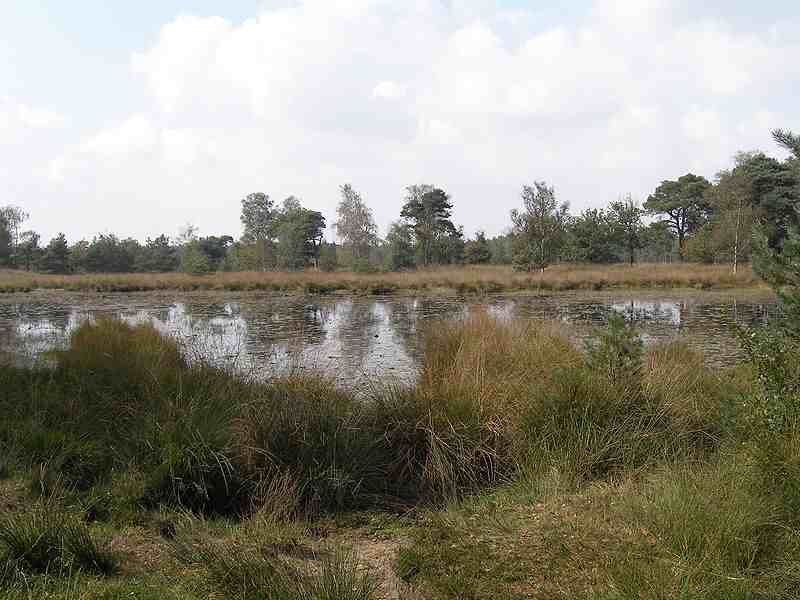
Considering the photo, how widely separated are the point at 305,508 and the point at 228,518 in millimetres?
518

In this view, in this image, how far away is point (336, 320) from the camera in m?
16.8

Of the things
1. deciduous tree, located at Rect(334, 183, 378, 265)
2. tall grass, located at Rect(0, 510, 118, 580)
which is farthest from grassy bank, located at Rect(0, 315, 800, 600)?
deciduous tree, located at Rect(334, 183, 378, 265)

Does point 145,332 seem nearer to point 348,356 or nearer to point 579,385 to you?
point 348,356

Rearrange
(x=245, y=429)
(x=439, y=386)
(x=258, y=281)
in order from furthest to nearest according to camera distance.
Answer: (x=258, y=281), (x=439, y=386), (x=245, y=429)

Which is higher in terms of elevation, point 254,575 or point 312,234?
point 312,234

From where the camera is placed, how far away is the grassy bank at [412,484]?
277 cm

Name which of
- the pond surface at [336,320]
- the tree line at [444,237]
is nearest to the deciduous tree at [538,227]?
the tree line at [444,237]

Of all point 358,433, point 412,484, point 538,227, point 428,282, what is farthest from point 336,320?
point 538,227

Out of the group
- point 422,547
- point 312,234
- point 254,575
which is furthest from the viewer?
point 312,234

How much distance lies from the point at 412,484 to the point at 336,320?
12329mm

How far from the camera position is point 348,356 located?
10062mm

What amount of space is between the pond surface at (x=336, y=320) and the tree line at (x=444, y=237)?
11.1 metres

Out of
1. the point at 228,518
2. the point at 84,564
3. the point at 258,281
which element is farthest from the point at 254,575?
the point at 258,281

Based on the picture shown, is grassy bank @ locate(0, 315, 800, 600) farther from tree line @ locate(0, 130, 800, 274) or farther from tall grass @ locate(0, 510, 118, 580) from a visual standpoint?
tree line @ locate(0, 130, 800, 274)
